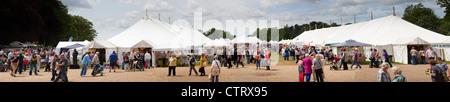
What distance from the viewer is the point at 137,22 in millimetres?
25453

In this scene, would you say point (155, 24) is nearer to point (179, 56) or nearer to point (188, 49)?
point (188, 49)

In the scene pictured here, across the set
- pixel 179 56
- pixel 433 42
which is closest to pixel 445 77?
pixel 179 56

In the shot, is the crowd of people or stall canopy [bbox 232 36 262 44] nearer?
the crowd of people

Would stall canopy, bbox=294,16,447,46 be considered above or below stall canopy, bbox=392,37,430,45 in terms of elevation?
above

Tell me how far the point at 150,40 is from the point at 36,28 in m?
17.0

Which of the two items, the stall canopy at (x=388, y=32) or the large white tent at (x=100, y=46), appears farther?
the stall canopy at (x=388, y=32)

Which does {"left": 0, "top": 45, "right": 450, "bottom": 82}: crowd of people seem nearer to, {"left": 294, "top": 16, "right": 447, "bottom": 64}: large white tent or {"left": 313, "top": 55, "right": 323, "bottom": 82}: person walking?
{"left": 313, "top": 55, "right": 323, "bottom": 82}: person walking

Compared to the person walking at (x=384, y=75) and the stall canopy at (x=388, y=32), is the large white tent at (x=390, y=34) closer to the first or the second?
the stall canopy at (x=388, y=32)

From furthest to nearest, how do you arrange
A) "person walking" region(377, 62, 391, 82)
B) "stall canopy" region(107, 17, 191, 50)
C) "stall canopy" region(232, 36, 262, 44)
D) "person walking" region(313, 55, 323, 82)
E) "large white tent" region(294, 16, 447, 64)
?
"stall canopy" region(232, 36, 262, 44) → "stall canopy" region(107, 17, 191, 50) → "large white tent" region(294, 16, 447, 64) → "person walking" region(313, 55, 323, 82) → "person walking" region(377, 62, 391, 82)

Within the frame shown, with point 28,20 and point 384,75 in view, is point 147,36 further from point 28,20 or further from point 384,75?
point 384,75

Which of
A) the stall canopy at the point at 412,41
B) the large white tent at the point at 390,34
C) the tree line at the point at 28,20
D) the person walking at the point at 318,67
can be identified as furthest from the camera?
the tree line at the point at 28,20

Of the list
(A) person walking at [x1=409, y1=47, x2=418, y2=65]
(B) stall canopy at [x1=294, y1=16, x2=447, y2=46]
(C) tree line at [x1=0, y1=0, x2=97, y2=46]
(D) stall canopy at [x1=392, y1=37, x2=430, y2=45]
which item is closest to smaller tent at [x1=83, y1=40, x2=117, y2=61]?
(C) tree line at [x1=0, y1=0, x2=97, y2=46]

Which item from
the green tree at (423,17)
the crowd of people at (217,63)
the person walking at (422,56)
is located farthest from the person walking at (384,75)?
the green tree at (423,17)

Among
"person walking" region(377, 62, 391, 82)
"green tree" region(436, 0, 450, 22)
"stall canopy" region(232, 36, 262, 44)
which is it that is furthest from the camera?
"green tree" region(436, 0, 450, 22)
